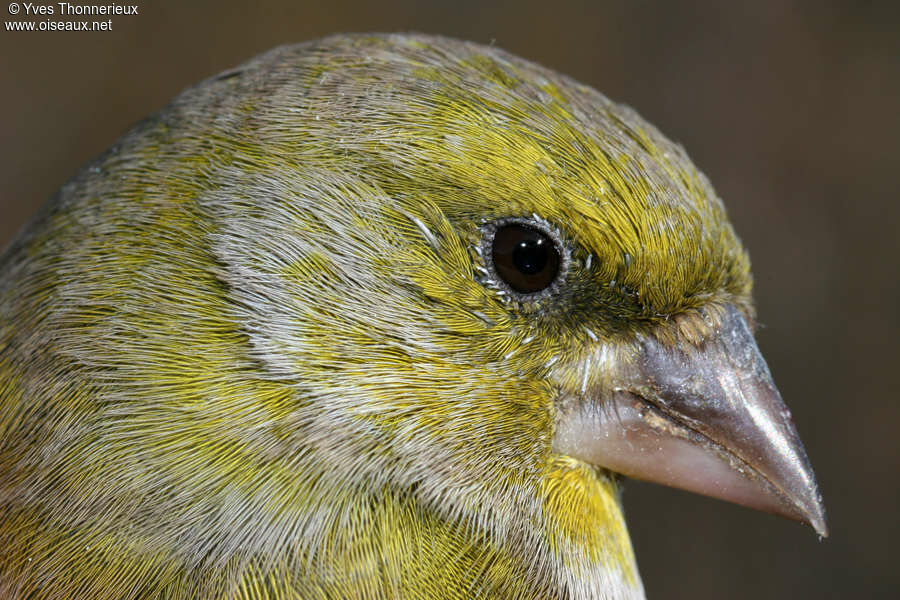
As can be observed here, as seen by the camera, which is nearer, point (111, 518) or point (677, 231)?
point (111, 518)

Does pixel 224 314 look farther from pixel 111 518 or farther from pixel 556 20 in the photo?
pixel 556 20

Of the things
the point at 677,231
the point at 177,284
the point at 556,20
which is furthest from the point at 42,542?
the point at 556,20

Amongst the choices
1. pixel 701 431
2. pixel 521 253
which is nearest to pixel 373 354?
pixel 521 253

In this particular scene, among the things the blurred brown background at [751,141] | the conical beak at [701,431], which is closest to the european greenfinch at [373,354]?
the conical beak at [701,431]

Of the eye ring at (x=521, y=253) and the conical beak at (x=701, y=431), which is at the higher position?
the eye ring at (x=521, y=253)

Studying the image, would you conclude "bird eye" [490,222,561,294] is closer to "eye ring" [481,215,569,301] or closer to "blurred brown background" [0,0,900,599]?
"eye ring" [481,215,569,301]

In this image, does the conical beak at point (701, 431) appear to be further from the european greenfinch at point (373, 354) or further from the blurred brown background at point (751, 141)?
the blurred brown background at point (751, 141)

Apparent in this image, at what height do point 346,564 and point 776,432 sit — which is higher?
point 776,432
